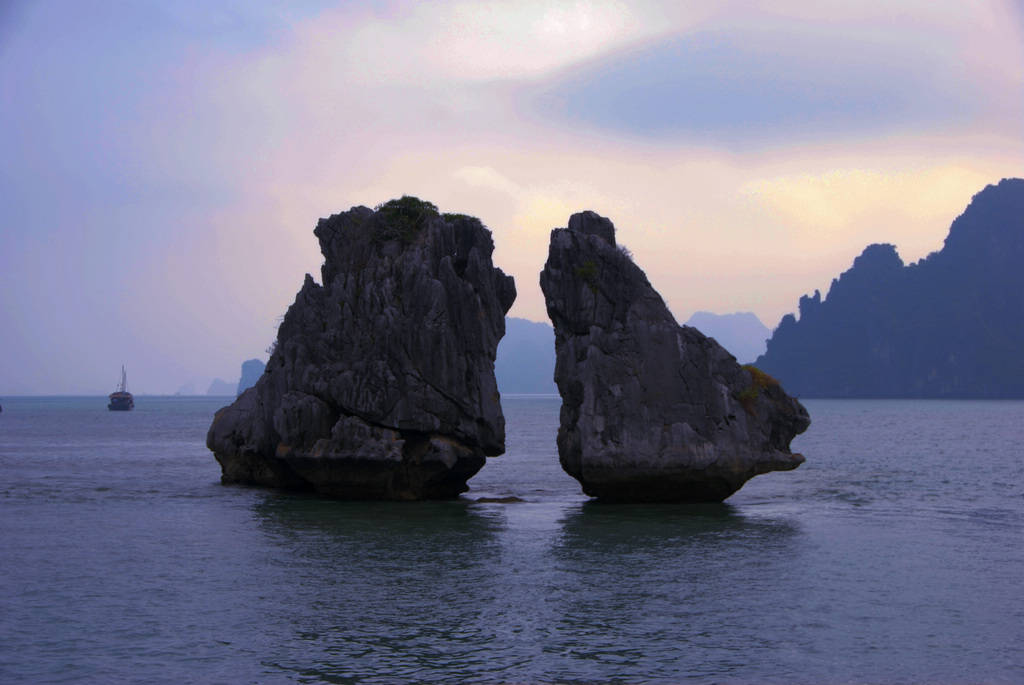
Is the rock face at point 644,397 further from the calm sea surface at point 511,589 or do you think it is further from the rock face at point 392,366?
the rock face at point 392,366

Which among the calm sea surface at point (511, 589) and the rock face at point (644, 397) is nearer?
the calm sea surface at point (511, 589)

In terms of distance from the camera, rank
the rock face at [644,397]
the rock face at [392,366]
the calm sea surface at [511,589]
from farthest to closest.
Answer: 1. the rock face at [392,366]
2. the rock face at [644,397]
3. the calm sea surface at [511,589]

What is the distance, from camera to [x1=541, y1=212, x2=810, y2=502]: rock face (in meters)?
41.6

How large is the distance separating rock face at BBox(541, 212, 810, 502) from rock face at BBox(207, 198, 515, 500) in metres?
5.10

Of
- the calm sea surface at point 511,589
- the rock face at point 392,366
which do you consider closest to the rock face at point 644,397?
the calm sea surface at point 511,589

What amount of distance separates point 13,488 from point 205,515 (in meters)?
20.8

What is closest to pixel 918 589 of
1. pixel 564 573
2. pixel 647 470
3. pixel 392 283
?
pixel 564 573

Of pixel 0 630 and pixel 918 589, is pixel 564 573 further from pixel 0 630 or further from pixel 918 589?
pixel 0 630

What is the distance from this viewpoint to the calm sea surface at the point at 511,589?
66.0 feet

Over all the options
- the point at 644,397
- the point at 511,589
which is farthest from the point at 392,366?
the point at 511,589

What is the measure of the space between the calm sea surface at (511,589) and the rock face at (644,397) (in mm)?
2165

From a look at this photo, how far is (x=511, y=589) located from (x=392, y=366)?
68.5ft

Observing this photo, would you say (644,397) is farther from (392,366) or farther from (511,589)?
(511,589)

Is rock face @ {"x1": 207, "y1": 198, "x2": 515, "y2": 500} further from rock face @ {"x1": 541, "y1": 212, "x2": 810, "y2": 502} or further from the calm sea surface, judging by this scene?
rock face @ {"x1": 541, "y1": 212, "x2": 810, "y2": 502}
